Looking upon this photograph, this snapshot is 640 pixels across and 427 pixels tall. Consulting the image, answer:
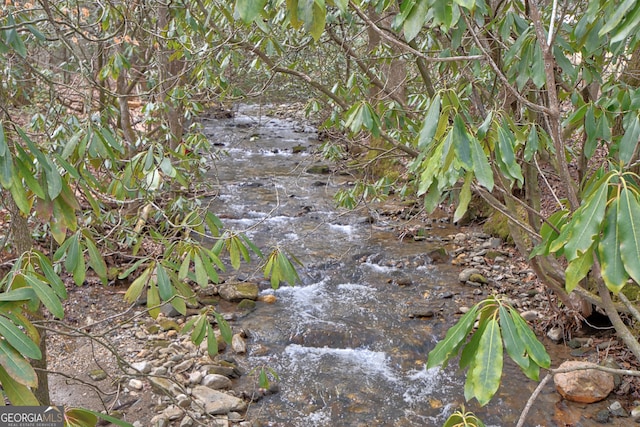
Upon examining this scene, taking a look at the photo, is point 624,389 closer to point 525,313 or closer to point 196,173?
point 525,313

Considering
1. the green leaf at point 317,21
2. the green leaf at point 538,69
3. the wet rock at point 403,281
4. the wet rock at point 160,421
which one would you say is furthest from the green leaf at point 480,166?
the wet rock at point 403,281

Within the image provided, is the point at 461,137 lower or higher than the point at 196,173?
higher

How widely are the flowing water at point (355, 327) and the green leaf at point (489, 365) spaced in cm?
145

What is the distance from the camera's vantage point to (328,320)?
482 centimetres

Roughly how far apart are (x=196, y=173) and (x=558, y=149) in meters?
3.75

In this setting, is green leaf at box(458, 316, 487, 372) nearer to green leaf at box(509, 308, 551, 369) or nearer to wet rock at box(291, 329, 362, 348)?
green leaf at box(509, 308, 551, 369)

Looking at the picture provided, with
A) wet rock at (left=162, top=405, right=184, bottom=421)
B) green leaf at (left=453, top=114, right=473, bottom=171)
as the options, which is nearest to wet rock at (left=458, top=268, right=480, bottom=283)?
wet rock at (left=162, top=405, right=184, bottom=421)

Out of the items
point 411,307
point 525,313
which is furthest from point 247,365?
point 525,313

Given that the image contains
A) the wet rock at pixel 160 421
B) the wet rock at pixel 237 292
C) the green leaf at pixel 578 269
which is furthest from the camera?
the wet rock at pixel 237 292

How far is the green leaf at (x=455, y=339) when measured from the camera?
1318 mm

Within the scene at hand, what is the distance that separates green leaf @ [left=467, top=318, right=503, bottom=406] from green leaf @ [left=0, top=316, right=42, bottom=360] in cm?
106

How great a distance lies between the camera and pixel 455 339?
1.34 meters


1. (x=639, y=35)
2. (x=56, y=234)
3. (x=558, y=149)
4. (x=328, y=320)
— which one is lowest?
(x=328, y=320)

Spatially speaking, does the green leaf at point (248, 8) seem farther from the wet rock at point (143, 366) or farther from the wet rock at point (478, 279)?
the wet rock at point (478, 279)
